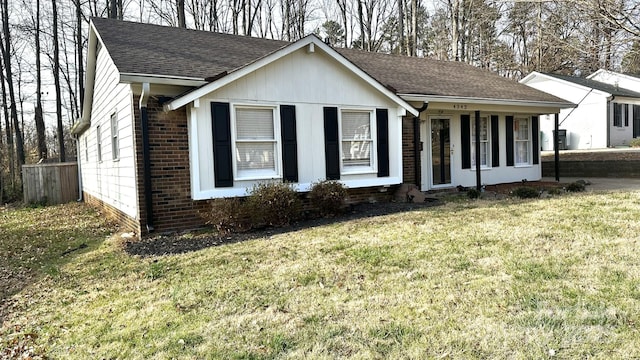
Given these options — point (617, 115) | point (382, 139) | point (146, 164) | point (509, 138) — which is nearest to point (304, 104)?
point (382, 139)

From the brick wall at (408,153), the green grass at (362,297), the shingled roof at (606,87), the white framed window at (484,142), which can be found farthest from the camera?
the shingled roof at (606,87)

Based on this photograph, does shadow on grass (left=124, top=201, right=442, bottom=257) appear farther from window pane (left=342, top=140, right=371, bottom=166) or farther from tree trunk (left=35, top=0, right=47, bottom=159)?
tree trunk (left=35, top=0, right=47, bottom=159)

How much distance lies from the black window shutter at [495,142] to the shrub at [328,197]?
20.2ft

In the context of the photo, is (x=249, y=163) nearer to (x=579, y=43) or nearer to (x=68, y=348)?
(x=68, y=348)

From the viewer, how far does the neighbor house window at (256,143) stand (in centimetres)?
793

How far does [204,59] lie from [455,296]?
7.00m

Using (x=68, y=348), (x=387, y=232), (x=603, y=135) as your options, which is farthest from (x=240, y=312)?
(x=603, y=135)

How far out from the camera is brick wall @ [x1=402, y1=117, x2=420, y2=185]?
10.6 metres

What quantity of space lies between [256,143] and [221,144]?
720mm

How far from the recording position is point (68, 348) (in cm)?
341

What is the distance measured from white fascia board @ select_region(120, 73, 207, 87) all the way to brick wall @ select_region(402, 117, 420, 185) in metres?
5.18

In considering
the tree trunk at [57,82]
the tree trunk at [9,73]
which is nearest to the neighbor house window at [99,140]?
the tree trunk at [9,73]

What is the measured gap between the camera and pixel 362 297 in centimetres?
403

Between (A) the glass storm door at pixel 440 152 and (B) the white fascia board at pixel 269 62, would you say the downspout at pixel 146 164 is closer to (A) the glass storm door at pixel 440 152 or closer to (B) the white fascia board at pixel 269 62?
(B) the white fascia board at pixel 269 62
